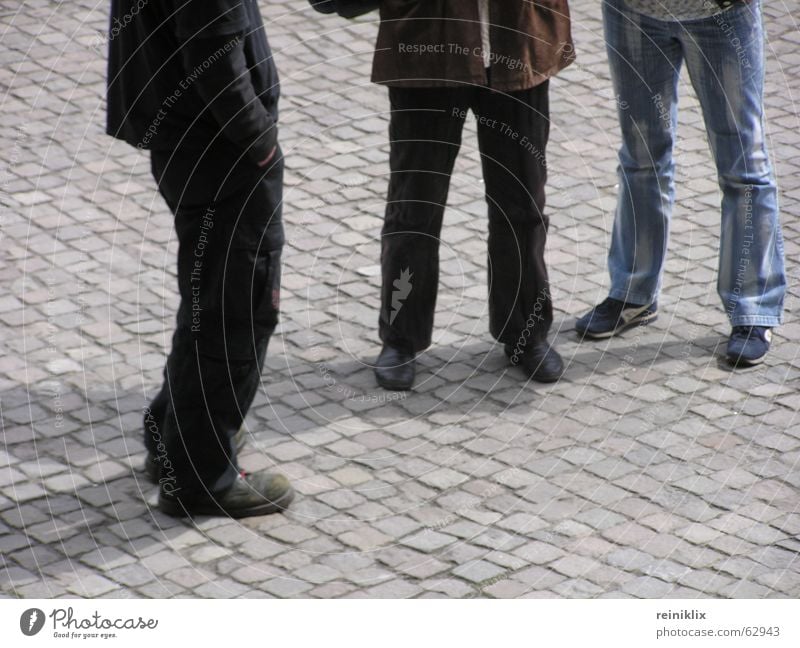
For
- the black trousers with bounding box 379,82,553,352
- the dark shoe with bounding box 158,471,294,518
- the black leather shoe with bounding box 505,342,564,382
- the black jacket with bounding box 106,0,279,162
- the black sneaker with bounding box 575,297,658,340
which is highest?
the black jacket with bounding box 106,0,279,162

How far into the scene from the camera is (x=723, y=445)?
16.3 ft

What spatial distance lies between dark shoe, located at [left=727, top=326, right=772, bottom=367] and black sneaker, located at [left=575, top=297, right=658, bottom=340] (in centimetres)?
40

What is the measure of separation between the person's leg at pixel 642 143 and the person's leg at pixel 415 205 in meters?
0.82

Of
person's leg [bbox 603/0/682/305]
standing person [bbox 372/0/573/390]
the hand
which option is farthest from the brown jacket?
the hand

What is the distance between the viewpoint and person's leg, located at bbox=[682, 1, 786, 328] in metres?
5.28

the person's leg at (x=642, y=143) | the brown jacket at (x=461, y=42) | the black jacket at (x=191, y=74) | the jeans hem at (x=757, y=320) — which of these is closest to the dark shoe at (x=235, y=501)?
the black jacket at (x=191, y=74)

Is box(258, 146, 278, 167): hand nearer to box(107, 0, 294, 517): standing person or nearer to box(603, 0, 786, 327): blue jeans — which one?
box(107, 0, 294, 517): standing person

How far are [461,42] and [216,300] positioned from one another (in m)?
1.36

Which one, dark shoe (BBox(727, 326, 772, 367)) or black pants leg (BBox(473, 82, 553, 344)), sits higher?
black pants leg (BBox(473, 82, 553, 344))

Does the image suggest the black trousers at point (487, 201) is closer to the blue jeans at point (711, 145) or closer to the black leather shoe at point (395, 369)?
the black leather shoe at point (395, 369)

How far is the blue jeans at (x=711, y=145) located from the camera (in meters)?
5.31
